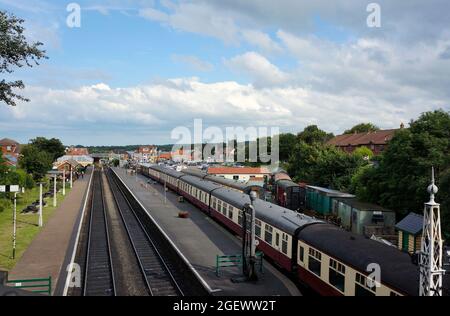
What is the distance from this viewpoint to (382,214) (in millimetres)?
30031

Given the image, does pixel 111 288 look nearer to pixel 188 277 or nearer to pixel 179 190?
pixel 188 277

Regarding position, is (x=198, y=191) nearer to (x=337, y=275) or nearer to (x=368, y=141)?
(x=337, y=275)

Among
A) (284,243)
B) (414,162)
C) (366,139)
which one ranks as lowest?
(284,243)

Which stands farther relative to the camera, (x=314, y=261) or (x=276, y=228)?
(x=276, y=228)

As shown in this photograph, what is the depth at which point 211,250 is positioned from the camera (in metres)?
23.8

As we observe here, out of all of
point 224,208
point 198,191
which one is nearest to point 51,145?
point 198,191

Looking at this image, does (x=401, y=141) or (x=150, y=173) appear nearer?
(x=401, y=141)

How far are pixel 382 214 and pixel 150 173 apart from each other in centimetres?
6385

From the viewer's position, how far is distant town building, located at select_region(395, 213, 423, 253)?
22831 millimetres

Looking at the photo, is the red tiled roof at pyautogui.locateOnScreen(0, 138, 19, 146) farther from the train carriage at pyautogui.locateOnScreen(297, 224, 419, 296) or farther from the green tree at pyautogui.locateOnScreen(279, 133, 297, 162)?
the train carriage at pyautogui.locateOnScreen(297, 224, 419, 296)

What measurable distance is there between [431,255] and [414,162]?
23.8 meters

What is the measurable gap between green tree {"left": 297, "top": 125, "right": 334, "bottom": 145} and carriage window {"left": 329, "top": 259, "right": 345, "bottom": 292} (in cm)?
9864
